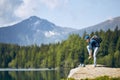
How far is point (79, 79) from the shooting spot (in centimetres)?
3522

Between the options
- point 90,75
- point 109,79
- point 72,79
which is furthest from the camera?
point 90,75

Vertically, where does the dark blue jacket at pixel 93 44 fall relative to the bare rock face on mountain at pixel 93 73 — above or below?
above

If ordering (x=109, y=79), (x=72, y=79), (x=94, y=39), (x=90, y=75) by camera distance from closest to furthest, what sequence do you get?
(x=109, y=79) < (x=72, y=79) < (x=90, y=75) < (x=94, y=39)

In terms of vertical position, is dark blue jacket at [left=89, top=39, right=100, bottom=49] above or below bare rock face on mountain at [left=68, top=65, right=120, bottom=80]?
above

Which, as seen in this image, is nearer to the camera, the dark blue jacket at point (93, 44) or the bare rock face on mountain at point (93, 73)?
the bare rock face on mountain at point (93, 73)

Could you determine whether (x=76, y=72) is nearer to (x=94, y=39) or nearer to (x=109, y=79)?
(x=94, y=39)

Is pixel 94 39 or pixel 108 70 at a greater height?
pixel 94 39

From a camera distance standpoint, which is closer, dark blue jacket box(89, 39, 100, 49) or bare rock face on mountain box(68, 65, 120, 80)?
bare rock face on mountain box(68, 65, 120, 80)

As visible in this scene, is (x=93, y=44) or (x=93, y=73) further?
(x=93, y=44)

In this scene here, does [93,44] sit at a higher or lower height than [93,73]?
higher

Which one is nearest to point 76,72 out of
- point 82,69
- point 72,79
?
point 82,69

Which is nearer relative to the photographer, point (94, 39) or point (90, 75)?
point (90, 75)

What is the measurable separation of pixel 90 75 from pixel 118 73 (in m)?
2.71

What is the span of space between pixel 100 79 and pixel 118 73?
496cm
